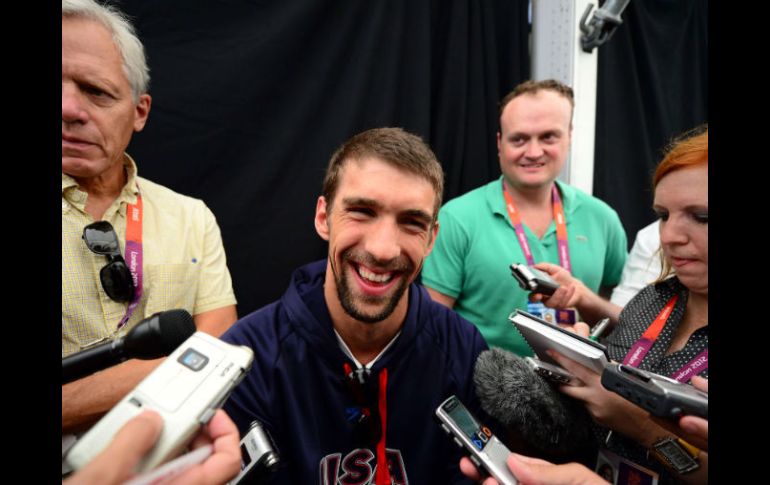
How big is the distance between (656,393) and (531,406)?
1.02 ft

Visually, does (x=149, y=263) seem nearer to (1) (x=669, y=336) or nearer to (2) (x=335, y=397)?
(2) (x=335, y=397)

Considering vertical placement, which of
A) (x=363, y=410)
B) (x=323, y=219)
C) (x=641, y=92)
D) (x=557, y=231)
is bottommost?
(x=363, y=410)

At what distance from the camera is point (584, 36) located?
2.74m

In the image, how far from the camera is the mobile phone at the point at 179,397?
0.65 meters

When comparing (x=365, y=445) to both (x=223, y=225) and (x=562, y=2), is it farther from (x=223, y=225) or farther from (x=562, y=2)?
(x=562, y=2)

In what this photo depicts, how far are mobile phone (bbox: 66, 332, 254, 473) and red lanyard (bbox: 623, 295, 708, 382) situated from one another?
3.39ft

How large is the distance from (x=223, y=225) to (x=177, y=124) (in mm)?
497

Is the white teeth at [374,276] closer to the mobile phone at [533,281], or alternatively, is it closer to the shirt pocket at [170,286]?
the mobile phone at [533,281]

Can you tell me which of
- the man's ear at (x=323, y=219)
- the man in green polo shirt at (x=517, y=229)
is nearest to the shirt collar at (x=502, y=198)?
the man in green polo shirt at (x=517, y=229)

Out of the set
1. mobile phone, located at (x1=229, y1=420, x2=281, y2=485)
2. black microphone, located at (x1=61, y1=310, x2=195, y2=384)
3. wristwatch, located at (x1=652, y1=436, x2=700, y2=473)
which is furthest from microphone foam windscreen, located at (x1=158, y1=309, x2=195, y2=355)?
wristwatch, located at (x1=652, y1=436, x2=700, y2=473)

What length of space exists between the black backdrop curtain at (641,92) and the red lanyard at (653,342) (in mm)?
2070

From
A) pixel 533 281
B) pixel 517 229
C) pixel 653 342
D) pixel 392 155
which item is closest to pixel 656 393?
pixel 653 342

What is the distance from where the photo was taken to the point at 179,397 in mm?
702
